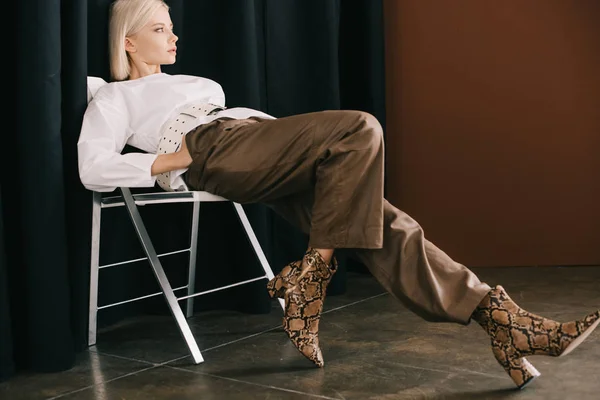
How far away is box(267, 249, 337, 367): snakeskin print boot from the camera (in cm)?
190

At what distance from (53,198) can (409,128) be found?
184cm

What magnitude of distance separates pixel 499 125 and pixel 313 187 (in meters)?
1.54

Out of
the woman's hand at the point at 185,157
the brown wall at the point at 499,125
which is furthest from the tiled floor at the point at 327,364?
the brown wall at the point at 499,125

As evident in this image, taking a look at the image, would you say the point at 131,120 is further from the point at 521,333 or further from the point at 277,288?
the point at 521,333

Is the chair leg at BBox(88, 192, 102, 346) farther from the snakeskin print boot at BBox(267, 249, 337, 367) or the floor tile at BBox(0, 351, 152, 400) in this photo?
the snakeskin print boot at BBox(267, 249, 337, 367)

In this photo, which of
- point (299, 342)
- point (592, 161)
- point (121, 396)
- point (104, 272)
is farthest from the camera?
point (592, 161)

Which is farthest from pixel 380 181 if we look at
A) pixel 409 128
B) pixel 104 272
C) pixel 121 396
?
pixel 409 128

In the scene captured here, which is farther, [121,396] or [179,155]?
[179,155]

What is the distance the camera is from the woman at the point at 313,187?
1804 millimetres

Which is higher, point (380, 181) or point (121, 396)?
point (380, 181)

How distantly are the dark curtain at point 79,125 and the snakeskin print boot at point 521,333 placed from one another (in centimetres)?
106

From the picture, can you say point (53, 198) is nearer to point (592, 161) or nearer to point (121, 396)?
point (121, 396)

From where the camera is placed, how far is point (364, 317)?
2557mm

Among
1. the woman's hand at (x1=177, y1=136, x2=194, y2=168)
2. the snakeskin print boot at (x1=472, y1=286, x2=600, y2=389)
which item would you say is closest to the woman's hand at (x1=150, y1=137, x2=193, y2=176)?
the woman's hand at (x1=177, y1=136, x2=194, y2=168)
